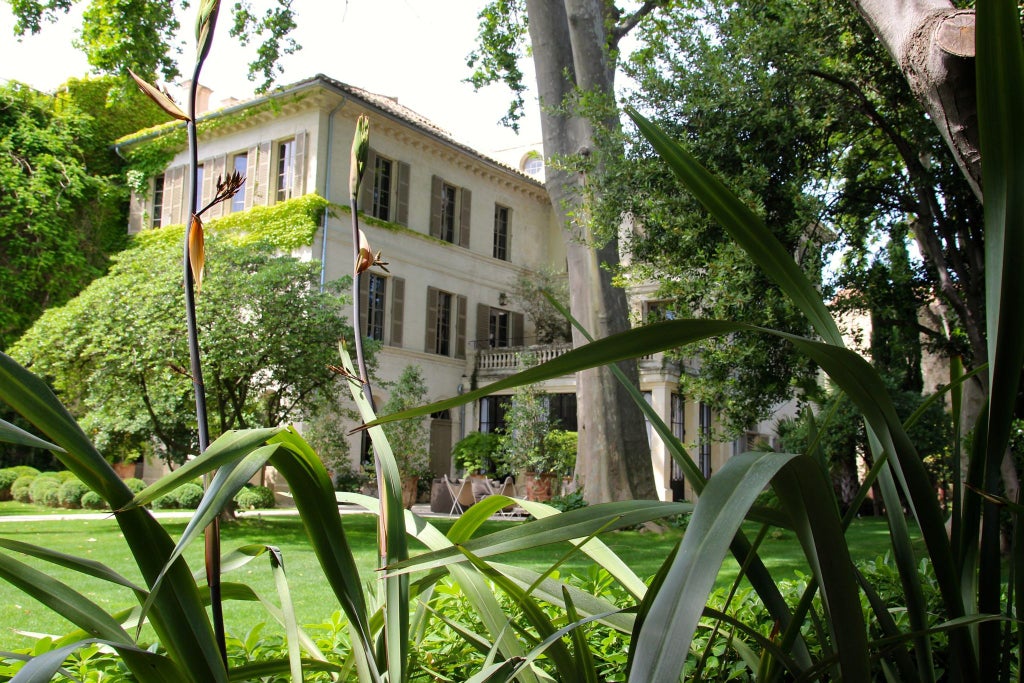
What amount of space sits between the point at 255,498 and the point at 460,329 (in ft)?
29.0

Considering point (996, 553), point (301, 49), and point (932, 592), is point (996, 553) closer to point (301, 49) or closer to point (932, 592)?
point (932, 592)

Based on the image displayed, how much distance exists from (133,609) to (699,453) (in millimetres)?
22774

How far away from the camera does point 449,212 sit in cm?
2148

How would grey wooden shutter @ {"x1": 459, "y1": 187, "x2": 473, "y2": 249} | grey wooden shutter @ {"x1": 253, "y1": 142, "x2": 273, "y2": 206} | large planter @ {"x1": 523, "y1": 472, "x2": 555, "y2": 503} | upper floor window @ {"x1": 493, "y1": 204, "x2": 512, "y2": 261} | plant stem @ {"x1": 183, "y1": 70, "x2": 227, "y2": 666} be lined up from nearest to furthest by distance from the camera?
plant stem @ {"x1": 183, "y1": 70, "x2": 227, "y2": 666}, large planter @ {"x1": 523, "y1": 472, "x2": 555, "y2": 503}, grey wooden shutter @ {"x1": 253, "y1": 142, "x2": 273, "y2": 206}, grey wooden shutter @ {"x1": 459, "y1": 187, "x2": 473, "y2": 249}, upper floor window @ {"x1": 493, "y1": 204, "x2": 512, "y2": 261}

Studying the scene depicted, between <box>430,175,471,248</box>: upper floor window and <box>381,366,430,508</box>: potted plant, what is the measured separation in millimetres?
4795

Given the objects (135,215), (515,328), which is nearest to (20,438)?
(135,215)

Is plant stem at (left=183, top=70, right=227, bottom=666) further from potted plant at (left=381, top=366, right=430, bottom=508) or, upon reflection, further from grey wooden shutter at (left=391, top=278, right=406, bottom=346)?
grey wooden shutter at (left=391, top=278, right=406, bottom=346)

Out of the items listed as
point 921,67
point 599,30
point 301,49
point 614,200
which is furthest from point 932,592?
point 301,49

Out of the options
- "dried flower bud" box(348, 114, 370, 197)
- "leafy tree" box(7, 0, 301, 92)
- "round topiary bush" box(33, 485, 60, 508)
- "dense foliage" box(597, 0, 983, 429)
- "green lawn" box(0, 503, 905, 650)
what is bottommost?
"green lawn" box(0, 503, 905, 650)

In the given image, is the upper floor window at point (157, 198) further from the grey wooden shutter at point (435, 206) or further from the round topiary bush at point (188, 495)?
the round topiary bush at point (188, 495)

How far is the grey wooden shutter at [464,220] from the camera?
21547 mm

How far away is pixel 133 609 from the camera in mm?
1349

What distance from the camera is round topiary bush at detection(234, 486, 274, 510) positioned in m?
13.0

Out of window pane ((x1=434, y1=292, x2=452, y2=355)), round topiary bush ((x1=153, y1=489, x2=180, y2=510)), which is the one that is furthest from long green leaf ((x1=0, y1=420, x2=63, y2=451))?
window pane ((x1=434, y1=292, x2=452, y2=355))
